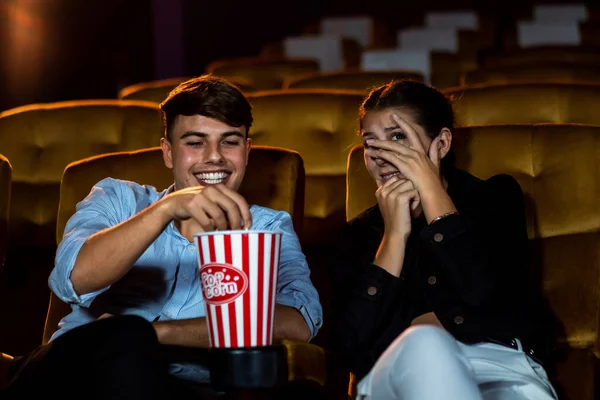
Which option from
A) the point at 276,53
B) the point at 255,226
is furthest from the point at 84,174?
the point at 276,53

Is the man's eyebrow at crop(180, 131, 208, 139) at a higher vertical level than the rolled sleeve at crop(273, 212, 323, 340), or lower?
higher

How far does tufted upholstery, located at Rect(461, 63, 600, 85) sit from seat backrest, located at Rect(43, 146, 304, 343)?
76.6 inches

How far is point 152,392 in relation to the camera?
1.39 m

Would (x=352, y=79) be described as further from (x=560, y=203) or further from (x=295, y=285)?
(x=295, y=285)

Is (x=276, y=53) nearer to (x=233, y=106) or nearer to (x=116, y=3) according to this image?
(x=116, y=3)

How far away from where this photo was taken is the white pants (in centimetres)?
142

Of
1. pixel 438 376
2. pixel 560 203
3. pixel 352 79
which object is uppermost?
pixel 352 79

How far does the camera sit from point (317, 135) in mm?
2951

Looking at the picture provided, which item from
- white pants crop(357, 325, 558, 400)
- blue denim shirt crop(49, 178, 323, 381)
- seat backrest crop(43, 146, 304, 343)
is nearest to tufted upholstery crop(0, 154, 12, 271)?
seat backrest crop(43, 146, 304, 343)

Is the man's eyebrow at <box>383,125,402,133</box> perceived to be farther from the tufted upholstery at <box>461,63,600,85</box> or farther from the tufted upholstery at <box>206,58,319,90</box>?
the tufted upholstery at <box>206,58,319,90</box>

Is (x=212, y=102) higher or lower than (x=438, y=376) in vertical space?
higher

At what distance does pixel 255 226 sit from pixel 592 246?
0.77m

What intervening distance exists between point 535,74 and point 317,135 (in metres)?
1.58

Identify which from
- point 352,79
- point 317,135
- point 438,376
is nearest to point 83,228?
point 438,376
